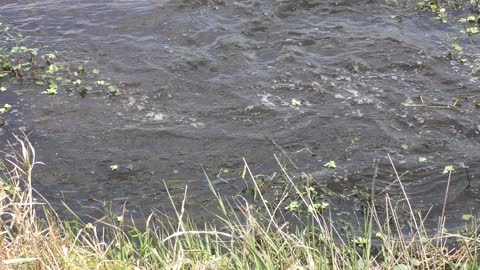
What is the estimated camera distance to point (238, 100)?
23.1ft

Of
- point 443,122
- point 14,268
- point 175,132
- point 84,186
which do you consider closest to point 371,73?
point 443,122

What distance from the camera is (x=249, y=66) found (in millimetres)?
7594

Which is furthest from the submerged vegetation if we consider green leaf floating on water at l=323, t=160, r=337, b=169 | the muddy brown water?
the muddy brown water

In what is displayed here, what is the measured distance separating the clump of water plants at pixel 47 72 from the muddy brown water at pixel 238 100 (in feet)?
0.50

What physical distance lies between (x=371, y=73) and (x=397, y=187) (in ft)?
6.95

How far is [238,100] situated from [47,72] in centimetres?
250

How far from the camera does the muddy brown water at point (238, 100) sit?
5938 mm

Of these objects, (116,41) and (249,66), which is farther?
(116,41)

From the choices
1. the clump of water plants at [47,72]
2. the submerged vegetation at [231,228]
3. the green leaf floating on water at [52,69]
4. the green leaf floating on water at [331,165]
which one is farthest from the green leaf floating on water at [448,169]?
the green leaf floating on water at [52,69]

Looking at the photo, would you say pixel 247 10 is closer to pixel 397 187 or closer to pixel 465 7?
pixel 465 7

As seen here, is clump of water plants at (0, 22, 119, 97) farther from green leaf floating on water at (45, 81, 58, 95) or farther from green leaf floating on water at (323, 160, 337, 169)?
green leaf floating on water at (323, 160, 337, 169)

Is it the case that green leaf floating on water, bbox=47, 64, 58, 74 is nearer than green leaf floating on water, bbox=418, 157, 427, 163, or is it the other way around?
green leaf floating on water, bbox=418, 157, 427, 163

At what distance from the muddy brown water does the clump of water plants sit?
0.15m

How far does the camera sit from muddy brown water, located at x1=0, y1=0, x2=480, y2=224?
5938 millimetres
